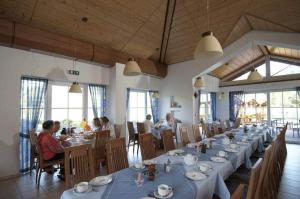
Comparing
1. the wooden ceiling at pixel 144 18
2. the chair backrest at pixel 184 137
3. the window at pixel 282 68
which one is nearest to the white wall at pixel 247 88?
the window at pixel 282 68

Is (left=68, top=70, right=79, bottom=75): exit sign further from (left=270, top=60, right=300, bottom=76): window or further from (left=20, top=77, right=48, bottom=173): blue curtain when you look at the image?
(left=270, top=60, right=300, bottom=76): window

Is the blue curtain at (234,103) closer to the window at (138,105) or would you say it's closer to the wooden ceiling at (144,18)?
the wooden ceiling at (144,18)

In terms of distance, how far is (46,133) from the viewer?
11.4 ft

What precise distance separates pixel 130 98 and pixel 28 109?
3.43 m

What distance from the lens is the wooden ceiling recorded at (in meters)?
3.84

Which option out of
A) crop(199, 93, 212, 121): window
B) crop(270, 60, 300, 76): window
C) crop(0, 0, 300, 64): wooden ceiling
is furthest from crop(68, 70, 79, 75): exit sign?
crop(270, 60, 300, 76): window

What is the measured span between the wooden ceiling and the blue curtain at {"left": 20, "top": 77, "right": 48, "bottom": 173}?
137 centimetres

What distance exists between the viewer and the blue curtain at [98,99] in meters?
5.80

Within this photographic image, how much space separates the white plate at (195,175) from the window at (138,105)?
505 cm

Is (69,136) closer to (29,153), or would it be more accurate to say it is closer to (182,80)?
(29,153)

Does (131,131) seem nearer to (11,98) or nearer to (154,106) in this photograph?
(154,106)

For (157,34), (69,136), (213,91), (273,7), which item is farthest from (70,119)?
(213,91)

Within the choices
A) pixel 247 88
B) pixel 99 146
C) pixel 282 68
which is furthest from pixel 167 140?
pixel 282 68

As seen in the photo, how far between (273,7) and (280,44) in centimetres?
130
